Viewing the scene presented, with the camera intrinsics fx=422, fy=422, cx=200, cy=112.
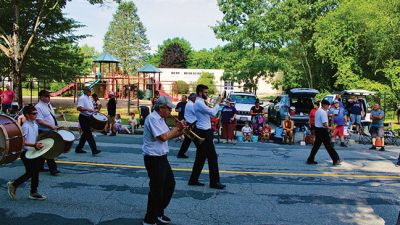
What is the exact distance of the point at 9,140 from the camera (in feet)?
19.1

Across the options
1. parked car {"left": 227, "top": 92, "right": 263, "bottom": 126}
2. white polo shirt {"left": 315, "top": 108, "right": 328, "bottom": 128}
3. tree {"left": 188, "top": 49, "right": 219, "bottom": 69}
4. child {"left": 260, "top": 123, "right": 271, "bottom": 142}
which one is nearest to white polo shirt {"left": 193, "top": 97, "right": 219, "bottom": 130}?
white polo shirt {"left": 315, "top": 108, "right": 328, "bottom": 128}

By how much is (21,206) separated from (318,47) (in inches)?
1107

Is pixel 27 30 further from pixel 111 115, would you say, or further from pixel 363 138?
pixel 363 138

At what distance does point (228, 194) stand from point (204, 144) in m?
1.01

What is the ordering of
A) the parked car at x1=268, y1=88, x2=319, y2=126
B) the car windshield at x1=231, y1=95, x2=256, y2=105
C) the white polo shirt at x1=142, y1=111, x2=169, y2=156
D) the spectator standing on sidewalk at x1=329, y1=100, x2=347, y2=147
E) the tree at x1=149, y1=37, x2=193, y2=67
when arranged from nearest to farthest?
the white polo shirt at x1=142, y1=111, x2=169, y2=156
the spectator standing on sidewalk at x1=329, y1=100, x2=347, y2=147
the parked car at x1=268, y1=88, x2=319, y2=126
the car windshield at x1=231, y1=95, x2=256, y2=105
the tree at x1=149, y1=37, x2=193, y2=67

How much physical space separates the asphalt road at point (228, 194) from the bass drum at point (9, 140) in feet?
3.05

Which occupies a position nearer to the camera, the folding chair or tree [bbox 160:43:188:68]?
the folding chair

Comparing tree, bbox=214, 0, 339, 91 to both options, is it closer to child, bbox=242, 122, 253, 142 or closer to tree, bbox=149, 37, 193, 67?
child, bbox=242, 122, 253, 142

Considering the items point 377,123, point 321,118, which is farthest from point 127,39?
point 321,118

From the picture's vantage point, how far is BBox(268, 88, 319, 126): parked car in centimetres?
1967

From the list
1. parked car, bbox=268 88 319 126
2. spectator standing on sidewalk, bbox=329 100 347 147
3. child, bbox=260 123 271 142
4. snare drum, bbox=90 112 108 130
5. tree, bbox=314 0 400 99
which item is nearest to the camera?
snare drum, bbox=90 112 108 130

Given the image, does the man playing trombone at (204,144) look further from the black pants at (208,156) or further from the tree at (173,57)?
the tree at (173,57)

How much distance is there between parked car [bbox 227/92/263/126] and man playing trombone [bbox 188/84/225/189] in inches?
449

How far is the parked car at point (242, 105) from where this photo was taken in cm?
1951
